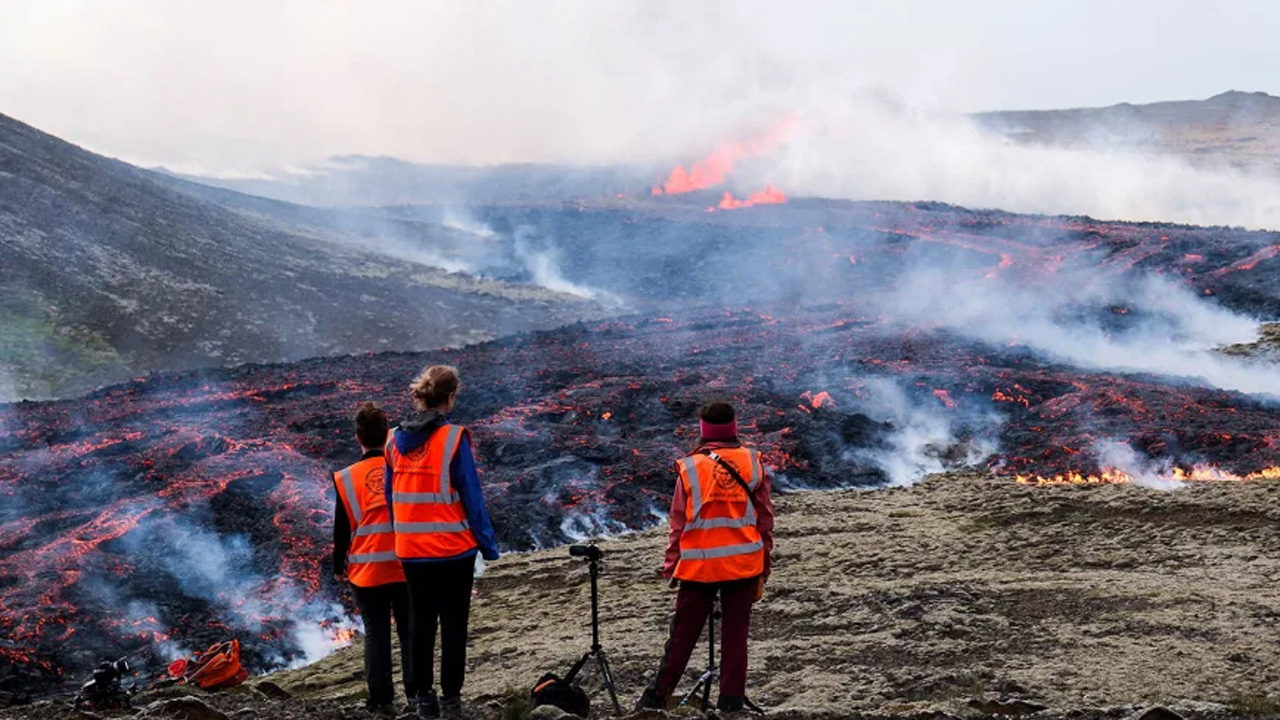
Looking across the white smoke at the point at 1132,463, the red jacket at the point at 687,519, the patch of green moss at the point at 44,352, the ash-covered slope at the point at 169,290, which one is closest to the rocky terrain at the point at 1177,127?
the ash-covered slope at the point at 169,290

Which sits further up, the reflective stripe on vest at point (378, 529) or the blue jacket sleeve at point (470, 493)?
the blue jacket sleeve at point (470, 493)

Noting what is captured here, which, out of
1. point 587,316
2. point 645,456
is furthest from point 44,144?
point 645,456

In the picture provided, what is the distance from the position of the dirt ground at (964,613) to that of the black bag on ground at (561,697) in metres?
0.29

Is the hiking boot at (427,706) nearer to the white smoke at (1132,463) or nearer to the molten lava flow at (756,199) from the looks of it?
the white smoke at (1132,463)

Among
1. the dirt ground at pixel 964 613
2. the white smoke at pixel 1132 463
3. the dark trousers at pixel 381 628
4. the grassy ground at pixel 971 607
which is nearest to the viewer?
the dark trousers at pixel 381 628

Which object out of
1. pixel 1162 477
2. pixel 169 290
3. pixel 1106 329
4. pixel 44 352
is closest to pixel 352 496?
pixel 1162 477

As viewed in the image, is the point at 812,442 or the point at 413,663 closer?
the point at 413,663

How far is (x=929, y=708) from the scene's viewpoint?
598 centimetres

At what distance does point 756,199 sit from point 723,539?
6566cm

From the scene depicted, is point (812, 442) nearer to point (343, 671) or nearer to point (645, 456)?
point (645, 456)

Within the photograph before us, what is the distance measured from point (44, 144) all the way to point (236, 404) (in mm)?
31746

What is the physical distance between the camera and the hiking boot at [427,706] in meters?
5.79

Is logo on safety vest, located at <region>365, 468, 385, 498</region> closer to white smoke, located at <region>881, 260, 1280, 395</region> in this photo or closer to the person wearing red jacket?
the person wearing red jacket

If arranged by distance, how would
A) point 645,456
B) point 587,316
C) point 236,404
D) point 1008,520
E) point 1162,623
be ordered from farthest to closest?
point 587,316 → point 236,404 → point 645,456 → point 1008,520 → point 1162,623
